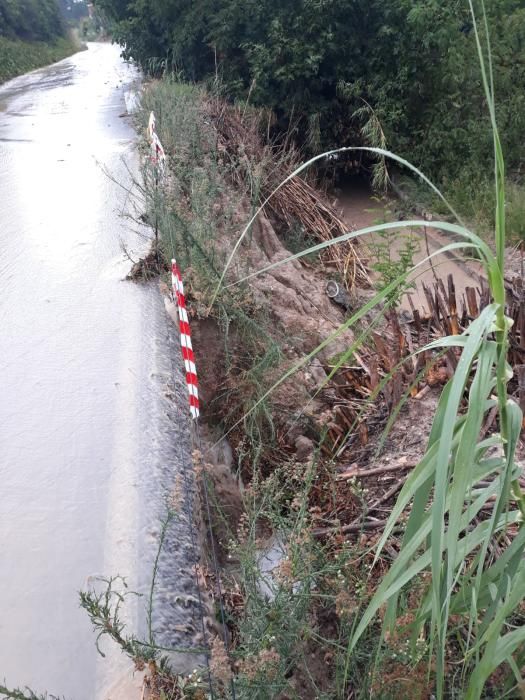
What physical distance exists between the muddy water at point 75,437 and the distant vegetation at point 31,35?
73.4 ft

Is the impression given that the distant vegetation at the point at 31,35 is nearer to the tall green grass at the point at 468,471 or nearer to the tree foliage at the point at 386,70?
the tree foliage at the point at 386,70

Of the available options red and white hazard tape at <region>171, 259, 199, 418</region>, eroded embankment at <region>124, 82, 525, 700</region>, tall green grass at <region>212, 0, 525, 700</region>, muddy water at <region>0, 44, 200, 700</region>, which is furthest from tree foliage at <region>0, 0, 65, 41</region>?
tall green grass at <region>212, 0, 525, 700</region>

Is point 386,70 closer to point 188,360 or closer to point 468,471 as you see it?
point 188,360

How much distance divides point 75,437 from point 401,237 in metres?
4.07

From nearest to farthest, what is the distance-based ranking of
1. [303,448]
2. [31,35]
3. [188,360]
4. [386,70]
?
[188,360] < [303,448] < [386,70] < [31,35]

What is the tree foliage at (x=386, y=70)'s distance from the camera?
887cm

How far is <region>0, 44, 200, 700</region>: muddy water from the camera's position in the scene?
7.12 feet

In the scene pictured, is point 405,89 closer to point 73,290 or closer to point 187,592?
point 73,290

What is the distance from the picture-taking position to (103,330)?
400 cm

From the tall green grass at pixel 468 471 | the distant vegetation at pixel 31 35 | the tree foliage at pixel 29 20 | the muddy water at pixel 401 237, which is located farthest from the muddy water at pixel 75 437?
the tree foliage at pixel 29 20

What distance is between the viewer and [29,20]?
37.3 m

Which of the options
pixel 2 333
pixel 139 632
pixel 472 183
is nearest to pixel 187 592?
pixel 139 632

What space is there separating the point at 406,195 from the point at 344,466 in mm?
6994

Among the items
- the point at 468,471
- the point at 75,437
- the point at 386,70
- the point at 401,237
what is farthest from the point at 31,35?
the point at 468,471
